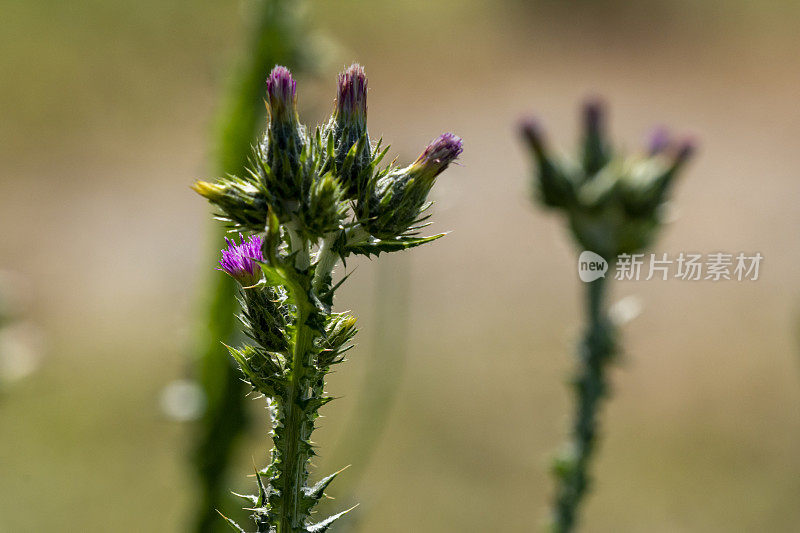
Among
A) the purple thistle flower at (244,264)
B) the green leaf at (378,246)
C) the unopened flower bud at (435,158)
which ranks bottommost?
the purple thistle flower at (244,264)

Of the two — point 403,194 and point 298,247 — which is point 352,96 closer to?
point 403,194

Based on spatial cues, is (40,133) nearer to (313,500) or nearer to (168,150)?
(168,150)

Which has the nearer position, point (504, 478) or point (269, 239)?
point (269, 239)

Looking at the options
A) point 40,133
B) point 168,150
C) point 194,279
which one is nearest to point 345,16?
point 168,150

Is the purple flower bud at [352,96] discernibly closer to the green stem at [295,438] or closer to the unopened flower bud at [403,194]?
the unopened flower bud at [403,194]

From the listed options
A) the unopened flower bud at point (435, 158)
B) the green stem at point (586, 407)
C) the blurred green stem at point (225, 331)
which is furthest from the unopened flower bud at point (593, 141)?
the unopened flower bud at point (435, 158)

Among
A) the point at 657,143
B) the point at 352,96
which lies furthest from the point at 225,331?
the point at 352,96
